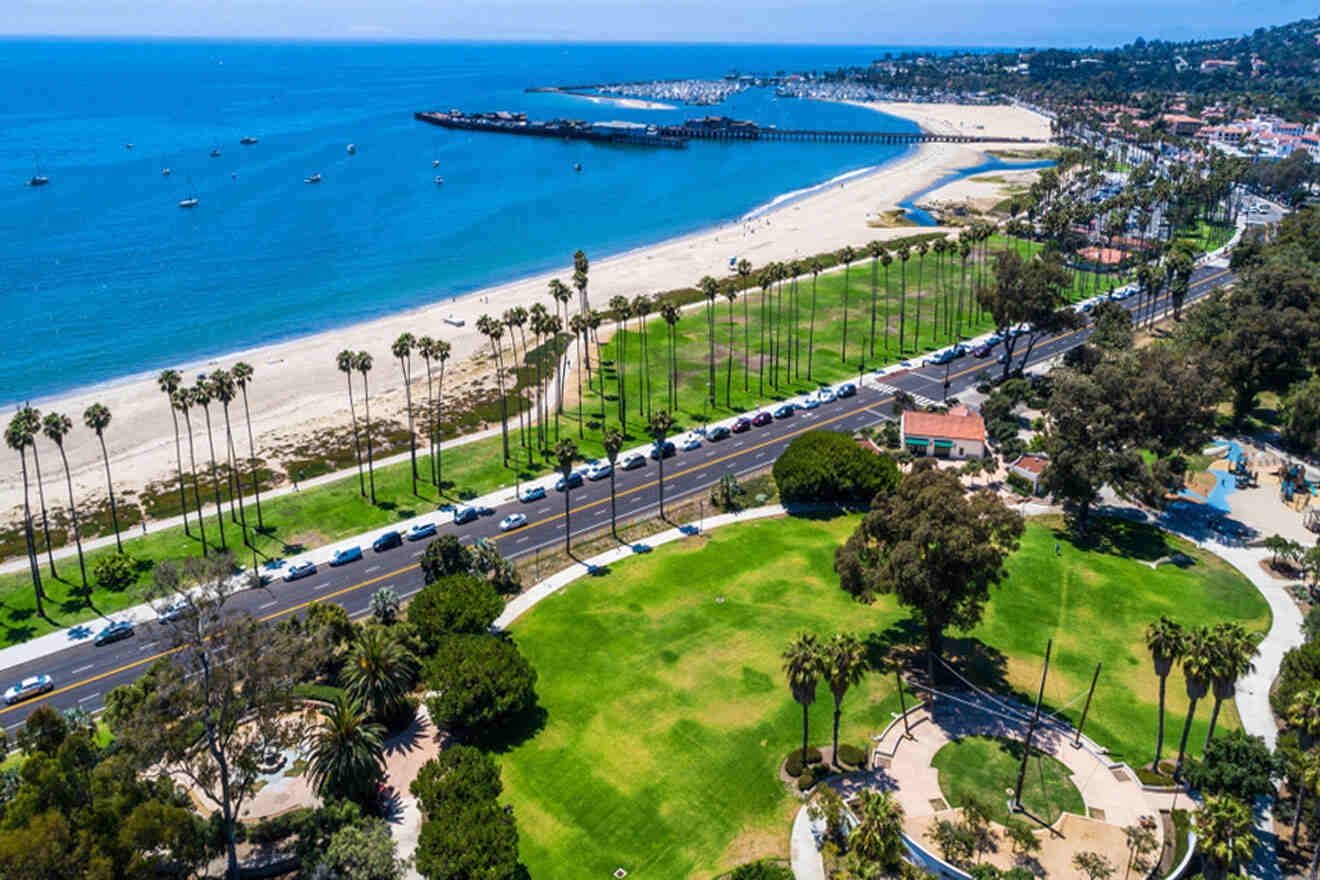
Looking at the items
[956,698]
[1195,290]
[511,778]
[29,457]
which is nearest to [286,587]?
[511,778]

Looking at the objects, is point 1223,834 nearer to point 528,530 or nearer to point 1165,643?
point 1165,643

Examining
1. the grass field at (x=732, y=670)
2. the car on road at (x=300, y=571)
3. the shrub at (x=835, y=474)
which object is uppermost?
the shrub at (x=835, y=474)

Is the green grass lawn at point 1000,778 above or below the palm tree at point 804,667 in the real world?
below

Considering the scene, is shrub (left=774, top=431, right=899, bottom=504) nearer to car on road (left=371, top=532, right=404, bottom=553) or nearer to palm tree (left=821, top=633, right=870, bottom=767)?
palm tree (left=821, top=633, right=870, bottom=767)

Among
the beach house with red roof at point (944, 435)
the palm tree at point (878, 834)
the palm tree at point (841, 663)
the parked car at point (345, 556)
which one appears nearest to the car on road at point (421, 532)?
the parked car at point (345, 556)

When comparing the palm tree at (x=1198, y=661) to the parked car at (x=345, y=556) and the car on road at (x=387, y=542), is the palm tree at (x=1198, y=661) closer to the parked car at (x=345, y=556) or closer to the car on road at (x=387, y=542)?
the car on road at (x=387, y=542)

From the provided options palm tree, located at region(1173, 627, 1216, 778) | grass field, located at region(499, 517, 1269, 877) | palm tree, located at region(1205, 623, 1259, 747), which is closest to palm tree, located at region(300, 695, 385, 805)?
grass field, located at region(499, 517, 1269, 877)
